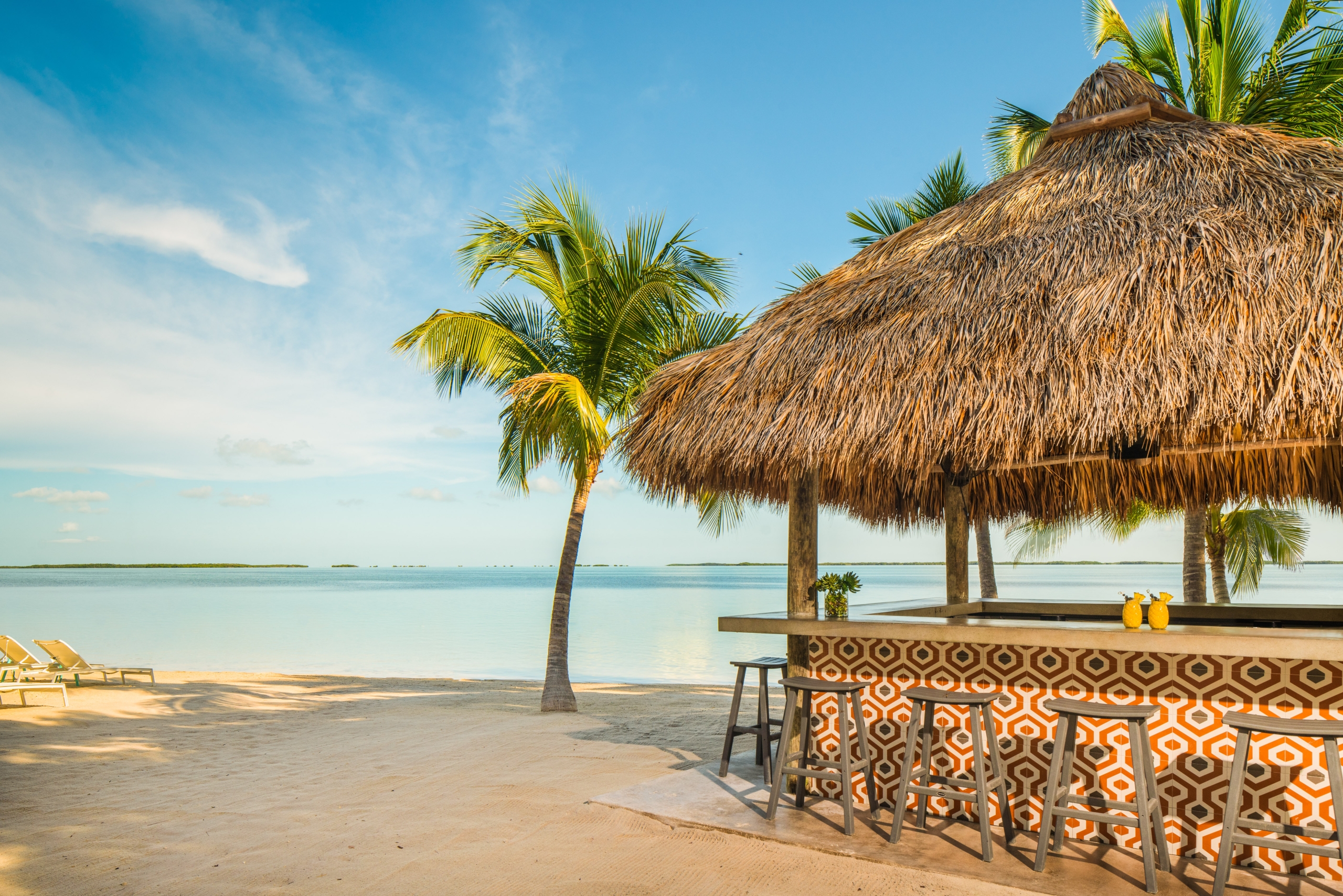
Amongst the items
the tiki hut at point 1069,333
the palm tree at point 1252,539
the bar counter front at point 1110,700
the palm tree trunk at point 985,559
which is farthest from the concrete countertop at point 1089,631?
the palm tree at point 1252,539

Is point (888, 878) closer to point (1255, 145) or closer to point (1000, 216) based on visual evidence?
point (1000, 216)

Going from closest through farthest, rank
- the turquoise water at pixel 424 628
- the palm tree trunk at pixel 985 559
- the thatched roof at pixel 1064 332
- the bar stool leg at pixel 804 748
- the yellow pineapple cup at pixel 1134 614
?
the thatched roof at pixel 1064 332 → the yellow pineapple cup at pixel 1134 614 → the bar stool leg at pixel 804 748 → the palm tree trunk at pixel 985 559 → the turquoise water at pixel 424 628

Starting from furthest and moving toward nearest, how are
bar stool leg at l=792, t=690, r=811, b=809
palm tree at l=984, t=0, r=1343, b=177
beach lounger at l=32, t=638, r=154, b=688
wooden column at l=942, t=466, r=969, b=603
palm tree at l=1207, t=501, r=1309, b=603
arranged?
palm tree at l=1207, t=501, r=1309, b=603 → beach lounger at l=32, t=638, r=154, b=688 → palm tree at l=984, t=0, r=1343, b=177 → wooden column at l=942, t=466, r=969, b=603 → bar stool leg at l=792, t=690, r=811, b=809

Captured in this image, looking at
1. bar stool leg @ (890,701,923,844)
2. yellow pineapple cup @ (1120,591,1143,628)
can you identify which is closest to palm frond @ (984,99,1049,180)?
yellow pineapple cup @ (1120,591,1143,628)

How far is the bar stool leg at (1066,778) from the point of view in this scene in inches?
130

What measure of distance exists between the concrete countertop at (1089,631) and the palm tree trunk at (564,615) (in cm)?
Result: 378

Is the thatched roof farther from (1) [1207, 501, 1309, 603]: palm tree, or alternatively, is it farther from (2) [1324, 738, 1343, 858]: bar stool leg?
(1) [1207, 501, 1309, 603]: palm tree

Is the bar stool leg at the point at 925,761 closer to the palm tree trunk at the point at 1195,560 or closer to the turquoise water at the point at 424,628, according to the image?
the turquoise water at the point at 424,628

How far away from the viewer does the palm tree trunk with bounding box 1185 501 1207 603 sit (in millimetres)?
9031

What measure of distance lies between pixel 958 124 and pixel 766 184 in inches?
111

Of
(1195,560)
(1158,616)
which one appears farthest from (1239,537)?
(1158,616)

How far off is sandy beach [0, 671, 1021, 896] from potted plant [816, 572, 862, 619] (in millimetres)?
1219

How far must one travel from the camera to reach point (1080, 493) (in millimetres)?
6574

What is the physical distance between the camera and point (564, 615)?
8570 millimetres
